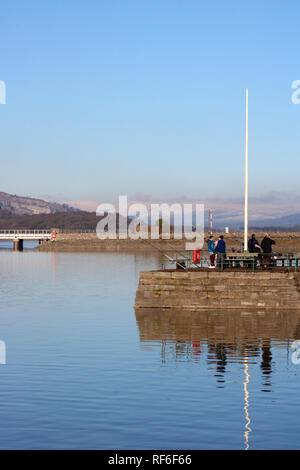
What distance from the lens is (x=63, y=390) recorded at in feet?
63.3

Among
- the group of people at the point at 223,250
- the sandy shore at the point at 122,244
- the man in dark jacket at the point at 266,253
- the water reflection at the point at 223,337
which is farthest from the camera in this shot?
the sandy shore at the point at 122,244

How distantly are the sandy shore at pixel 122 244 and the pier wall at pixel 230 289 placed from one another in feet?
365

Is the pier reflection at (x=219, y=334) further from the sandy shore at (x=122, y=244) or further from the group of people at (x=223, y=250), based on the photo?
the sandy shore at (x=122, y=244)

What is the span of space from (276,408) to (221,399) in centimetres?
140

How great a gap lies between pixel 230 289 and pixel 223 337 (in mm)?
7527

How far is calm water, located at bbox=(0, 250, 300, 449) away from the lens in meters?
15.3

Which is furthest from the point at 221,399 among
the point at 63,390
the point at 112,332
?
the point at 112,332

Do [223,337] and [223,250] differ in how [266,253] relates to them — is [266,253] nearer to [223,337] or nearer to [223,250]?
[223,250]

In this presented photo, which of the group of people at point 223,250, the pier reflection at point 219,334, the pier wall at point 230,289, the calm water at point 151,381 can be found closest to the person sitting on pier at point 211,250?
the group of people at point 223,250

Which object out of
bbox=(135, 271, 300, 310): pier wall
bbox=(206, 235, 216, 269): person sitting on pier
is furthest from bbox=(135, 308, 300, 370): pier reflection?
bbox=(206, 235, 216, 269): person sitting on pier

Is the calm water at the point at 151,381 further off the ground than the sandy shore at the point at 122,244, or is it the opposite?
the sandy shore at the point at 122,244

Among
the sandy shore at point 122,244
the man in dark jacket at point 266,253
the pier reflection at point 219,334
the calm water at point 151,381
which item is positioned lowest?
the calm water at point 151,381

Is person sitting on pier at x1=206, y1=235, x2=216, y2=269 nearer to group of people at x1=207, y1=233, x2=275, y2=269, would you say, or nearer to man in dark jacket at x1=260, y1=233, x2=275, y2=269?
group of people at x1=207, y1=233, x2=275, y2=269

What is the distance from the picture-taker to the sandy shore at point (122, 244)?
15262 centimetres
